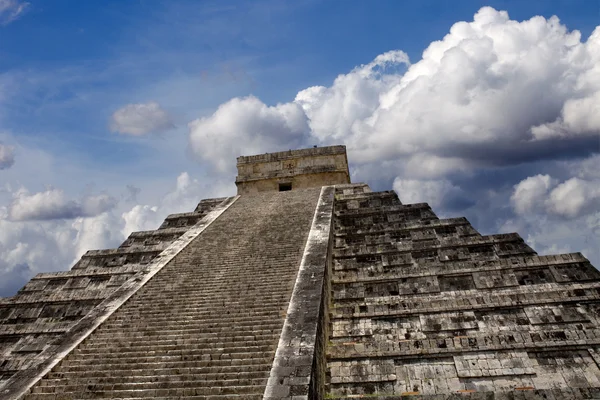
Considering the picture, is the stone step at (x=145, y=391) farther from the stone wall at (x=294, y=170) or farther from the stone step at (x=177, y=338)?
the stone wall at (x=294, y=170)

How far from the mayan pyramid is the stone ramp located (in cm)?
3

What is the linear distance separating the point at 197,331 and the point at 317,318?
2.35 metres

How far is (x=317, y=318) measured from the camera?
7.61m

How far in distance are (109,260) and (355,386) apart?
925 centimetres

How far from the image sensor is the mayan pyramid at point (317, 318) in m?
6.91

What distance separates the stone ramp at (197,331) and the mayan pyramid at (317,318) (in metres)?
0.03

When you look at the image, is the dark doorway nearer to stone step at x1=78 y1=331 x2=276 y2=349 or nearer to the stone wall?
the stone wall

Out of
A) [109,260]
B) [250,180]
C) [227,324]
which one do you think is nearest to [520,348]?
[227,324]

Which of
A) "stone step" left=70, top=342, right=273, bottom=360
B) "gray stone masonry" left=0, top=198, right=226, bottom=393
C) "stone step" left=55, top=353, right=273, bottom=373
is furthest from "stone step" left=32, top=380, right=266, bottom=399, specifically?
"gray stone masonry" left=0, top=198, right=226, bottom=393

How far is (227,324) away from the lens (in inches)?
316

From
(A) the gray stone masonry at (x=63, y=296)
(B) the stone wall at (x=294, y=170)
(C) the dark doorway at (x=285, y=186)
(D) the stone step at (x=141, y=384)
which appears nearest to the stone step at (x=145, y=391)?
(D) the stone step at (x=141, y=384)

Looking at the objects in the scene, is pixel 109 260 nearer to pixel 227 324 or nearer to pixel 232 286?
pixel 232 286

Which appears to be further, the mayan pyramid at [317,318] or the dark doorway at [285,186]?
the dark doorway at [285,186]

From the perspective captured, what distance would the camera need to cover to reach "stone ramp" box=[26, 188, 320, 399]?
21.8ft
